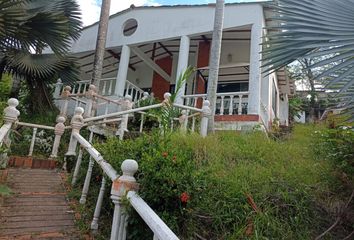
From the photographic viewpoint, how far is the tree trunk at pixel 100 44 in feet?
33.1

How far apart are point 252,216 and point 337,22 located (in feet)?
6.53

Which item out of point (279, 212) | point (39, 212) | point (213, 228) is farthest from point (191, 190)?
point (39, 212)

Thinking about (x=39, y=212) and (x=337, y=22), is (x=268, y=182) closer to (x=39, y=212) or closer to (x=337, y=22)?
(x=337, y=22)

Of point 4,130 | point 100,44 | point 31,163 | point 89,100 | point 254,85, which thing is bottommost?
point 31,163

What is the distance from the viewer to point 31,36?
296 inches

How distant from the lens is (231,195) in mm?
3445

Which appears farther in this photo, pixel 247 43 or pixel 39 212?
pixel 247 43

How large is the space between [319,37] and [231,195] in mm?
1946

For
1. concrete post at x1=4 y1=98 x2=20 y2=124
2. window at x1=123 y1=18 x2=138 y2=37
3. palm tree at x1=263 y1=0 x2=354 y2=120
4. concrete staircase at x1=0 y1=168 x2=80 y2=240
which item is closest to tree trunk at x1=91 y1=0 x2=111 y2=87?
window at x1=123 y1=18 x2=138 y2=37

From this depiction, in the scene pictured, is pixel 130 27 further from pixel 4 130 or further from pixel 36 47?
pixel 4 130

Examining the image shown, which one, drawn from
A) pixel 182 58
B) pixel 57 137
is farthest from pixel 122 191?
pixel 182 58

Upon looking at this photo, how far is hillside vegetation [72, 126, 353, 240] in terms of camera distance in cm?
300

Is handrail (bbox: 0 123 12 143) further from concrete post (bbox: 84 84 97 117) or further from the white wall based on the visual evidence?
the white wall

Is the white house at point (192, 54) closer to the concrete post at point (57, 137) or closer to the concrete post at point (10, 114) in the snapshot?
the concrete post at point (57, 137)
